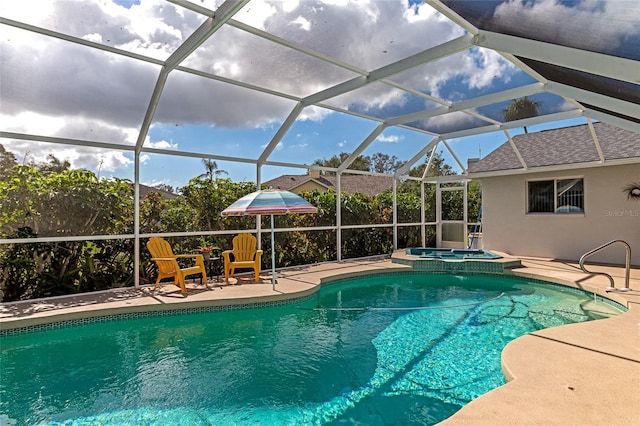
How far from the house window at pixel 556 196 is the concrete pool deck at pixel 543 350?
2962 mm

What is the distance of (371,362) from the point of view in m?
4.48

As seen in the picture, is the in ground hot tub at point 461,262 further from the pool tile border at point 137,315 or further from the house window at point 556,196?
the pool tile border at point 137,315

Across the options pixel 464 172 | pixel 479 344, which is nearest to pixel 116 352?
pixel 479 344

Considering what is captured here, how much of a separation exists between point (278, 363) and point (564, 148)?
11308 millimetres

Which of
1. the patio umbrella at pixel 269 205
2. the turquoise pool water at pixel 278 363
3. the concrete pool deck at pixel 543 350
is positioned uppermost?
the patio umbrella at pixel 269 205

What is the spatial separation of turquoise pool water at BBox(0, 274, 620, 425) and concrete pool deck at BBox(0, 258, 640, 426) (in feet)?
0.96

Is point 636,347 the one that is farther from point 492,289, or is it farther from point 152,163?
point 152,163

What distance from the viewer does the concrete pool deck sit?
2.64m

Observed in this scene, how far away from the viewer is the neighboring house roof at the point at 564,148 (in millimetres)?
9789

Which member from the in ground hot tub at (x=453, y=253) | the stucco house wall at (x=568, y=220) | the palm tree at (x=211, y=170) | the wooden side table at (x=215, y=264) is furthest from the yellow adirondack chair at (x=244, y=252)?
the stucco house wall at (x=568, y=220)

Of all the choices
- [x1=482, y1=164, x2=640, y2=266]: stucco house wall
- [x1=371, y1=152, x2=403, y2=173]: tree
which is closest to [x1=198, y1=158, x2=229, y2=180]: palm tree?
[x1=371, y1=152, x2=403, y2=173]: tree

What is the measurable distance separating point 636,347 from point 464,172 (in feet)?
32.2

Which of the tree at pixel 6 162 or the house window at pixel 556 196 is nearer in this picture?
the tree at pixel 6 162

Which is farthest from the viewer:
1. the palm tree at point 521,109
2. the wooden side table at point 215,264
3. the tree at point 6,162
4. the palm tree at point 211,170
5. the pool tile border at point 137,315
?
the palm tree at point 211,170
